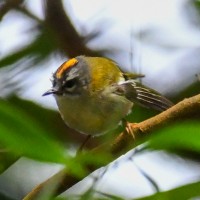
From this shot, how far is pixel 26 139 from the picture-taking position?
70cm

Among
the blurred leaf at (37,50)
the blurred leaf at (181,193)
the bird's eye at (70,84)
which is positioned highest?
the blurred leaf at (181,193)

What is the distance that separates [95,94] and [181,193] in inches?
68.0

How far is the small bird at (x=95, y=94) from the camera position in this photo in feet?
7.15

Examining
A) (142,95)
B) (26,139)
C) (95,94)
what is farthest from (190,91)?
(26,139)

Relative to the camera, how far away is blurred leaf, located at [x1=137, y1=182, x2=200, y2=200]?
0.79m

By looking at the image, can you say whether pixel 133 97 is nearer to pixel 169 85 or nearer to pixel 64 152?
pixel 169 85

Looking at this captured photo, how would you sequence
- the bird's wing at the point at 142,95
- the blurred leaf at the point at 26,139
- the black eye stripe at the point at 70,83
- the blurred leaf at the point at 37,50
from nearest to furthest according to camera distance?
1. the blurred leaf at the point at 26,139
2. the blurred leaf at the point at 37,50
3. the bird's wing at the point at 142,95
4. the black eye stripe at the point at 70,83

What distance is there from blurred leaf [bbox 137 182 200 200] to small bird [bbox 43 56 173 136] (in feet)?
3.90

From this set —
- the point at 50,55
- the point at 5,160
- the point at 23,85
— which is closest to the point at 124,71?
the point at 50,55

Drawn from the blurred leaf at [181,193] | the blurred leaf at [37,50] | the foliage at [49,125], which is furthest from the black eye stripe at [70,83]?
the blurred leaf at [181,193]

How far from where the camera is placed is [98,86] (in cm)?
257

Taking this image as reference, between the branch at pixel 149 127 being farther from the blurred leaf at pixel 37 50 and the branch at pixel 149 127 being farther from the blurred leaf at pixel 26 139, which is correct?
the blurred leaf at pixel 37 50

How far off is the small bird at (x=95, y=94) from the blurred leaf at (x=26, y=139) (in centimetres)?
132

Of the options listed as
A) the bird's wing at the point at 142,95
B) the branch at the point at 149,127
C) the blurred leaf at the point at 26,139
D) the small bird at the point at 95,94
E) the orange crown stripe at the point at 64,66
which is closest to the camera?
the blurred leaf at the point at 26,139
